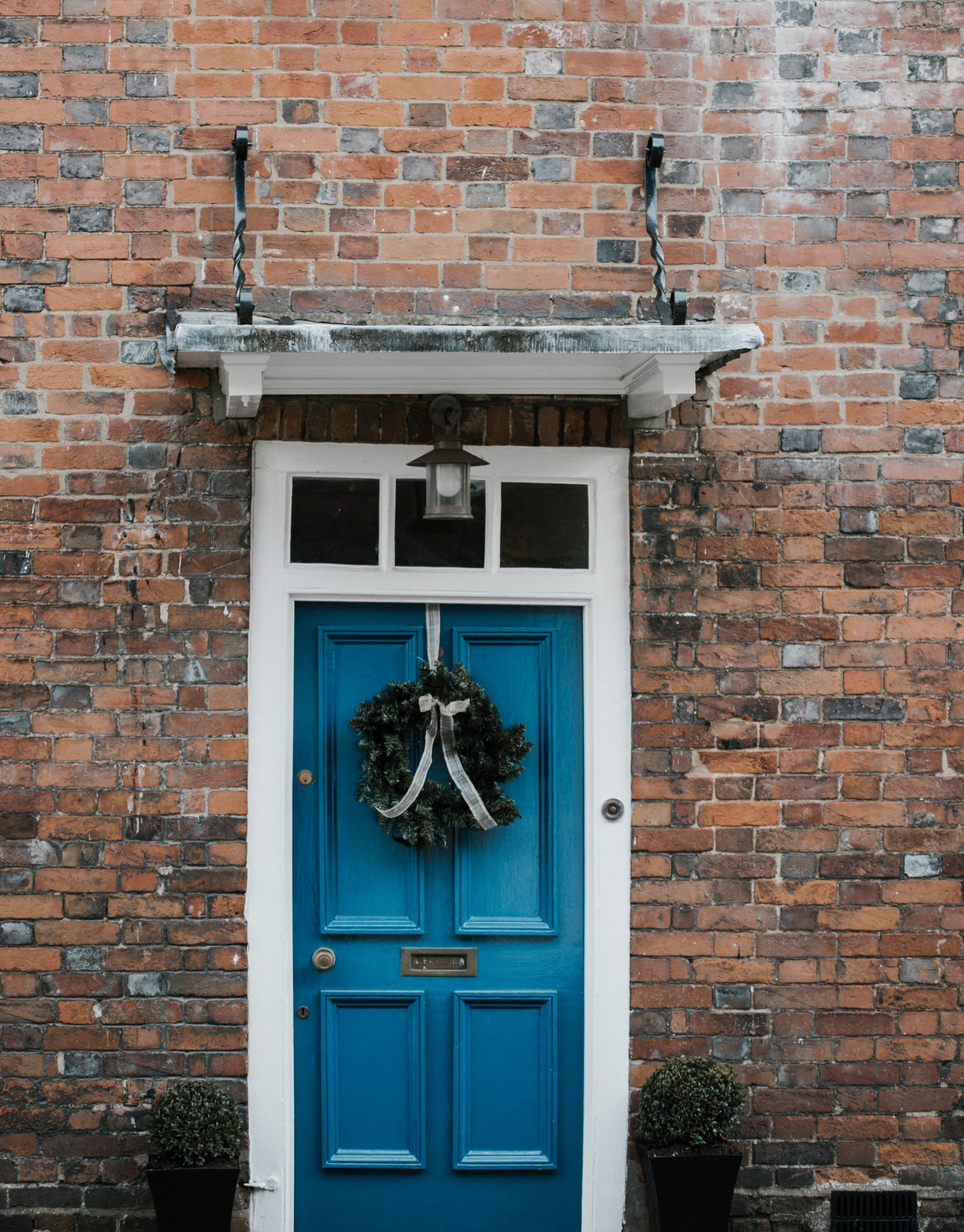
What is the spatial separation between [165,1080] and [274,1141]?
414mm

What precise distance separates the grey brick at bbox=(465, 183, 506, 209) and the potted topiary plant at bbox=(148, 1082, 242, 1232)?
10.0 feet

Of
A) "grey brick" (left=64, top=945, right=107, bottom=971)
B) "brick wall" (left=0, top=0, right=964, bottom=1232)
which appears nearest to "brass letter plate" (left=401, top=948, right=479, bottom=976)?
"brick wall" (left=0, top=0, right=964, bottom=1232)

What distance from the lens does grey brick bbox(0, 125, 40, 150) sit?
350 centimetres

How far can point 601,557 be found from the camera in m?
3.62

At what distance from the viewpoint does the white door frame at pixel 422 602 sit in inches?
138

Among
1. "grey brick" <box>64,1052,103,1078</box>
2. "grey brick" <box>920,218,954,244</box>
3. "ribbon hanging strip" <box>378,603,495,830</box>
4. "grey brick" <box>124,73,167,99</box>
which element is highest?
"grey brick" <box>124,73,167,99</box>

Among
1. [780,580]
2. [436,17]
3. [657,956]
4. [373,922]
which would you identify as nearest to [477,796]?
[373,922]

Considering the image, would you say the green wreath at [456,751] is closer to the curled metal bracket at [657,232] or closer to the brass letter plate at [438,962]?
the brass letter plate at [438,962]

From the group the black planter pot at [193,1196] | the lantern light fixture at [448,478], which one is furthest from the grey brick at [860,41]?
the black planter pot at [193,1196]

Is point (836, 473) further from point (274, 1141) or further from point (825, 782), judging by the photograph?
point (274, 1141)

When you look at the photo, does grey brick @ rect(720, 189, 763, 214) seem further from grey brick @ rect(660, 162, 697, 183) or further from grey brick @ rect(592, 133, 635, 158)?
grey brick @ rect(592, 133, 635, 158)

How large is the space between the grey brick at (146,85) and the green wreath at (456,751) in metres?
2.13

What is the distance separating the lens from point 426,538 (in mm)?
3623

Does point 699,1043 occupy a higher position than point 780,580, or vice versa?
point 780,580
